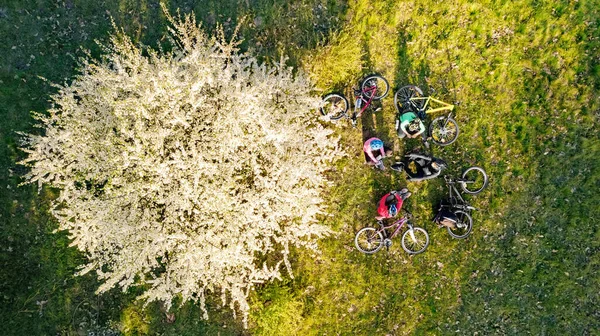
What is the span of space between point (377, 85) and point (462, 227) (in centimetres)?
484

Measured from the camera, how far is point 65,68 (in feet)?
41.3

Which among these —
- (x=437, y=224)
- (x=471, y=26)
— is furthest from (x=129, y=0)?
(x=437, y=224)

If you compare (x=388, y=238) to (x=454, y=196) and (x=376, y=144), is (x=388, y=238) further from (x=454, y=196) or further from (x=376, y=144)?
(x=376, y=144)

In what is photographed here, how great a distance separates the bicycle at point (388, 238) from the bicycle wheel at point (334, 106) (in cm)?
344

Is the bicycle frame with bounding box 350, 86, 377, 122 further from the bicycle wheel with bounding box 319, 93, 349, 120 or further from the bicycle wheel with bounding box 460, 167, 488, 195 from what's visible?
the bicycle wheel with bounding box 460, 167, 488, 195

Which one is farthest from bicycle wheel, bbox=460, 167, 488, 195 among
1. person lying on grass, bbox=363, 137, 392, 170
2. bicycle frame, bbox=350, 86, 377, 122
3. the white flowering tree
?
the white flowering tree

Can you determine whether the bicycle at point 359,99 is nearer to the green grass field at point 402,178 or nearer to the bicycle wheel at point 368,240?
the green grass field at point 402,178

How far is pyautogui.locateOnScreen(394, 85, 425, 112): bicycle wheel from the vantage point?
12070 mm

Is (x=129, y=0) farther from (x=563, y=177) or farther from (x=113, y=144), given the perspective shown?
(x=563, y=177)

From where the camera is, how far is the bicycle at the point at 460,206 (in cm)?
1178

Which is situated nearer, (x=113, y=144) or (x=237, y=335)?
(x=113, y=144)

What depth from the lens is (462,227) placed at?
1204 cm

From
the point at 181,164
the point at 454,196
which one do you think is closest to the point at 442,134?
the point at 454,196

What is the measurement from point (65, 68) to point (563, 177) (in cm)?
1515
